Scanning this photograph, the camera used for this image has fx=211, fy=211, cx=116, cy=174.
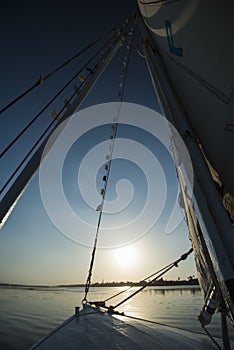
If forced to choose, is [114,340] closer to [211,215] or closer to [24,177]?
[211,215]

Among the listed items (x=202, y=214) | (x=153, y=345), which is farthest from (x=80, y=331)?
(x=202, y=214)

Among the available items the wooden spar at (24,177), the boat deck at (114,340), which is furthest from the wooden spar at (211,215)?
the boat deck at (114,340)

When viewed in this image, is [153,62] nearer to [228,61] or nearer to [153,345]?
[228,61]

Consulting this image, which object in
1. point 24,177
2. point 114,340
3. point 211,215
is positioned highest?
point 24,177

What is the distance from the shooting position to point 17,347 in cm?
839

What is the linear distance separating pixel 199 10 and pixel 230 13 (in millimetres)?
548

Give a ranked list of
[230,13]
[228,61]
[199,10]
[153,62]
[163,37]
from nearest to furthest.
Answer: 1. [230,13]
2. [228,61]
3. [199,10]
4. [163,37]
5. [153,62]

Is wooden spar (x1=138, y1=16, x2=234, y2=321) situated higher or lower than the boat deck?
higher

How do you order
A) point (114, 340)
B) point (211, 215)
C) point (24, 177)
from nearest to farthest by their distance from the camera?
point (211, 215)
point (24, 177)
point (114, 340)

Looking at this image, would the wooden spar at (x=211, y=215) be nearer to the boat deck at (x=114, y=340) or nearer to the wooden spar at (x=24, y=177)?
the wooden spar at (x=24, y=177)

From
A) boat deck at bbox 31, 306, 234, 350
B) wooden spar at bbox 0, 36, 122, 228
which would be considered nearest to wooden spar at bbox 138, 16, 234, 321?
wooden spar at bbox 0, 36, 122, 228

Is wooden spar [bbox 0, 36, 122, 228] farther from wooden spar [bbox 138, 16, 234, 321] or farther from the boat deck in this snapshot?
the boat deck

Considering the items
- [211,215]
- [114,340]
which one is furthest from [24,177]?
[114,340]

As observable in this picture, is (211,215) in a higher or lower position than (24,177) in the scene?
lower
